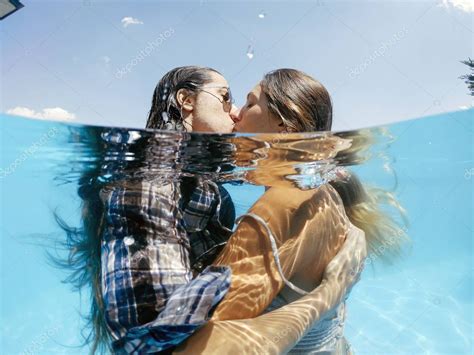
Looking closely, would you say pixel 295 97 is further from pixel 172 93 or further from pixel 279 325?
pixel 279 325

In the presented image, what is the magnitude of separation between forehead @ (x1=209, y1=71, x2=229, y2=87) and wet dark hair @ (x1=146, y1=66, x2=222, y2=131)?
0.10 feet

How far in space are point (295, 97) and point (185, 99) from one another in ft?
3.79

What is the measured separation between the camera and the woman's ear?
3.88m

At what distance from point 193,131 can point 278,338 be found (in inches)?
94.9

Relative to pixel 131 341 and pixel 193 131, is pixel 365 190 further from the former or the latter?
pixel 131 341

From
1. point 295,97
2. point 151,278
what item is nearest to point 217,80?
point 295,97

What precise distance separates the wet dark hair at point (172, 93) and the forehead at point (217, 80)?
1.2 inches

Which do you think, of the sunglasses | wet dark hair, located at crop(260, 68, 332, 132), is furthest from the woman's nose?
wet dark hair, located at crop(260, 68, 332, 132)

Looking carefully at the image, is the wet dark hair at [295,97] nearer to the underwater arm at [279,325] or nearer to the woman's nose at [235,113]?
the woman's nose at [235,113]

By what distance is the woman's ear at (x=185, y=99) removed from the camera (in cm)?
388

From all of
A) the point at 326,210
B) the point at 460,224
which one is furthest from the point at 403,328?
the point at 326,210

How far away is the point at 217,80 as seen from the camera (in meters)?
3.95

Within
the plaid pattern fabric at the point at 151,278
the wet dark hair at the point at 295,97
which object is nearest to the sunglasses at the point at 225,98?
the wet dark hair at the point at 295,97

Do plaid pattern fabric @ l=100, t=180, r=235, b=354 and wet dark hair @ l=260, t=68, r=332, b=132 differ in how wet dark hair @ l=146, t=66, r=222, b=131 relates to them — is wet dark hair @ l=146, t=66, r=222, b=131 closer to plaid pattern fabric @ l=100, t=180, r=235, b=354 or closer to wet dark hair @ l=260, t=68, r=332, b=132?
wet dark hair @ l=260, t=68, r=332, b=132
